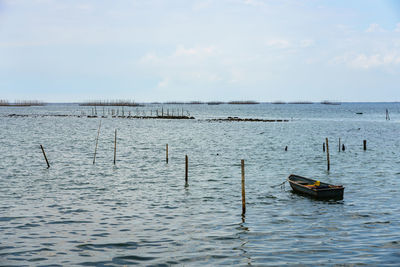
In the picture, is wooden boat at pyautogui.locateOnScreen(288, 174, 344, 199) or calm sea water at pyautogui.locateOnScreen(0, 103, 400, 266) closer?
calm sea water at pyautogui.locateOnScreen(0, 103, 400, 266)

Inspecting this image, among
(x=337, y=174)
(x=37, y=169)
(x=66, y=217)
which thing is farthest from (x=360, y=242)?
(x=37, y=169)

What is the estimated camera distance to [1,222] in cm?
1639

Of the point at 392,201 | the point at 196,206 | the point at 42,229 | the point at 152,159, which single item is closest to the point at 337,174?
the point at 392,201

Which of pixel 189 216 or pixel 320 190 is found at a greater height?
pixel 320 190

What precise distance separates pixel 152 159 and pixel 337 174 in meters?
17.3

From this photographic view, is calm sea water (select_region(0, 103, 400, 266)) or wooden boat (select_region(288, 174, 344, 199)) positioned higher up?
wooden boat (select_region(288, 174, 344, 199))

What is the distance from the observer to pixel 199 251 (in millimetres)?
13391

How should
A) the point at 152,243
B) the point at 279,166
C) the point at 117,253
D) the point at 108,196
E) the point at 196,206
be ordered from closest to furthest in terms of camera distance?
1. the point at 117,253
2. the point at 152,243
3. the point at 196,206
4. the point at 108,196
5. the point at 279,166

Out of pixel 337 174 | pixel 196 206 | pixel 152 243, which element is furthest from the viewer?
pixel 337 174

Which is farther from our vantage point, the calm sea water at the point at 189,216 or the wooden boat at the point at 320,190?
the wooden boat at the point at 320,190

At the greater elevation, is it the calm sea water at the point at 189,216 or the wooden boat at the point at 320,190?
the wooden boat at the point at 320,190

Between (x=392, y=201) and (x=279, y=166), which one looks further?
(x=279, y=166)

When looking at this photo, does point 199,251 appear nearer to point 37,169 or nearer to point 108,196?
point 108,196

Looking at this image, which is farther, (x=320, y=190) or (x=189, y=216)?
(x=320, y=190)
